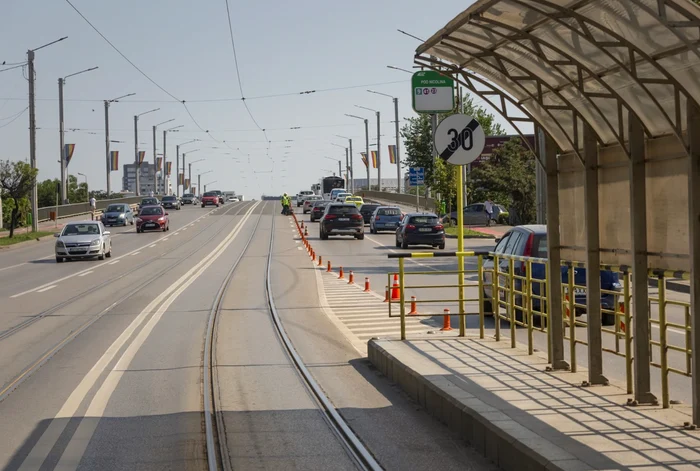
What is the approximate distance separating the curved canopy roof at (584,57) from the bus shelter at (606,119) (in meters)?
0.01

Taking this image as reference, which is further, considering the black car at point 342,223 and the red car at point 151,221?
the red car at point 151,221

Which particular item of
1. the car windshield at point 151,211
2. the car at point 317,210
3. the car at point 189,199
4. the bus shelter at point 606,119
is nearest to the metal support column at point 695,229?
the bus shelter at point 606,119

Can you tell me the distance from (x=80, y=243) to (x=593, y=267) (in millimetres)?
30721

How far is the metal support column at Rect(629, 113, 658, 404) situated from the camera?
332 inches

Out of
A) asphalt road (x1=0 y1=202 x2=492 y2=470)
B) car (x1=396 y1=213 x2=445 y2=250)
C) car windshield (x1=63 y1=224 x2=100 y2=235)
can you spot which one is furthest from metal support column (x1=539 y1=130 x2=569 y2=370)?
car windshield (x1=63 y1=224 x2=100 y2=235)

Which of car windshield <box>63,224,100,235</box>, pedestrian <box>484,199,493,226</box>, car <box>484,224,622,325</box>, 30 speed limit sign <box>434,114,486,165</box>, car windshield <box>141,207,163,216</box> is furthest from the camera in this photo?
car windshield <box>141,207,163,216</box>

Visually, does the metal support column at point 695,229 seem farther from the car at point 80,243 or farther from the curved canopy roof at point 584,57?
the car at point 80,243

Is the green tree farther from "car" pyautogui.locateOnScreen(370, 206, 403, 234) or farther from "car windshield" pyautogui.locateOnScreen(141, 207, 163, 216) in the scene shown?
"car windshield" pyautogui.locateOnScreen(141, 207, 163, 216)

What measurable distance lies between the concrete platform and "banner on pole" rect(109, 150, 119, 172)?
75863 mm

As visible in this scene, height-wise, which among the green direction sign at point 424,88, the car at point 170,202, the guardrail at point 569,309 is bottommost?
the guardrail at point 569,309

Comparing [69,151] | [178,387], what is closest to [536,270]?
[178,387]

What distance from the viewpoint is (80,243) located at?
3791 cm

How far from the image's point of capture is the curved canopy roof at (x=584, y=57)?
729 centimetres

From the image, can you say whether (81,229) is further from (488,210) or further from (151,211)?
(488,210)
